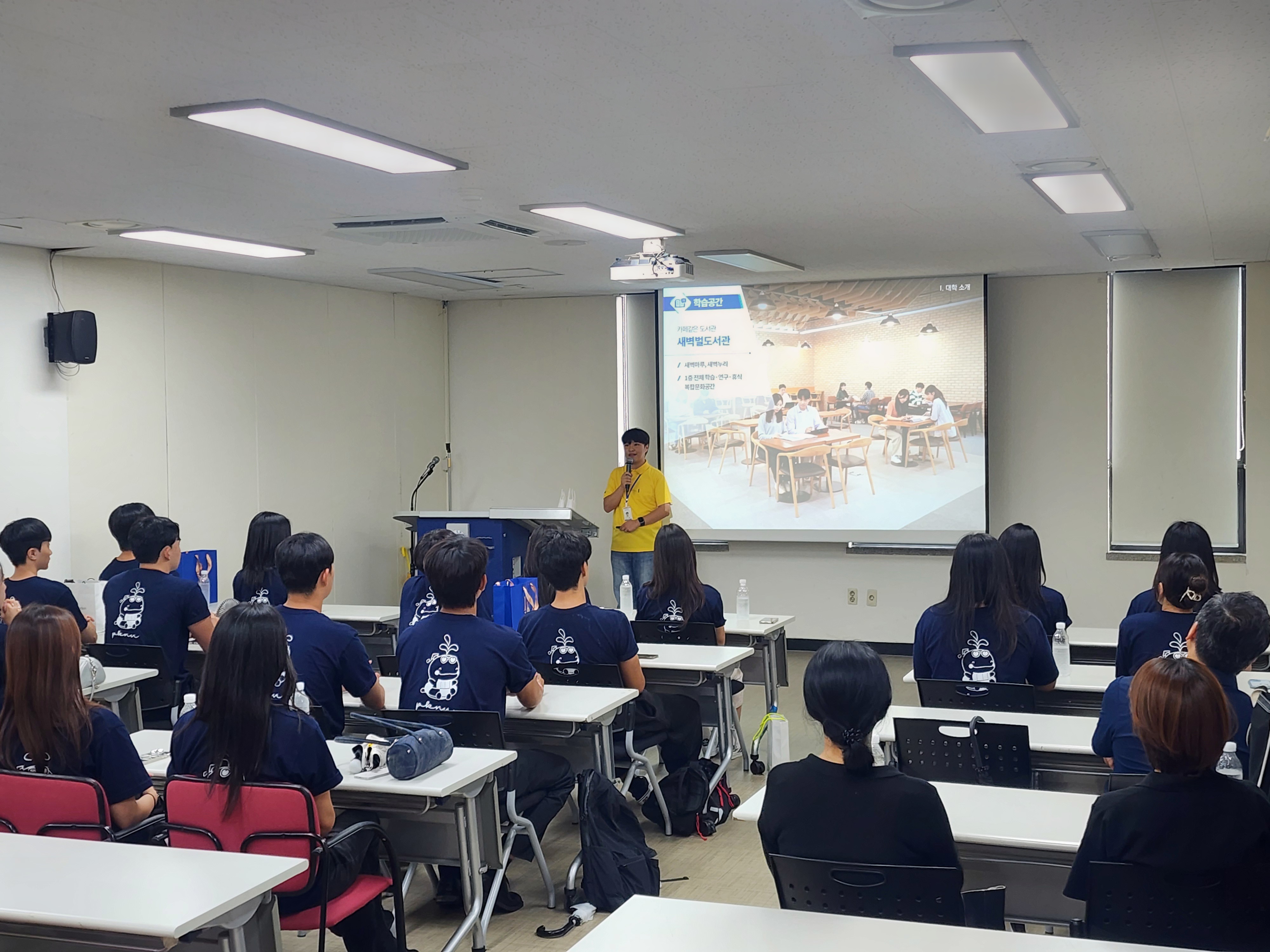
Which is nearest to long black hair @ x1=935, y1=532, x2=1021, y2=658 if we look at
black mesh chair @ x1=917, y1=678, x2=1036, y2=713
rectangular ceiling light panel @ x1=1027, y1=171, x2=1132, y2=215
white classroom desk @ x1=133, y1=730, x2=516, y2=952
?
black mesh chair @ x1=917, y1=678, x2=1036, y2=713

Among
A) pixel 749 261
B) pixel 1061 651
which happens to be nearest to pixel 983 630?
pixel 1061 651

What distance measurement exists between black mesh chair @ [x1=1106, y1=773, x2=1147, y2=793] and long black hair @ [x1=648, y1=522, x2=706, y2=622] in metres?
2.62

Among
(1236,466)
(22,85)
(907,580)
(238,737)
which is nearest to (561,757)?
(238,737)

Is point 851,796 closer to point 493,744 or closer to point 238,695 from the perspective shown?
point 238,695

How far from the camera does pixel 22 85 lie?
3.47 meters

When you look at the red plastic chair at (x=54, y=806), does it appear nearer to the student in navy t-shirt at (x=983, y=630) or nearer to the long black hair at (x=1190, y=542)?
the student in navy t-shirt at (x=983, y=630)

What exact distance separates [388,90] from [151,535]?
2.45 metres

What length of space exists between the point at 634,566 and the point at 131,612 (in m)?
3.96

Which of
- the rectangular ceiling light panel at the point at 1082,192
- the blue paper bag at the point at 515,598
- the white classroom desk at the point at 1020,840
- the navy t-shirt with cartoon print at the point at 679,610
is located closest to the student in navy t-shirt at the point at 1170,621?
the white classroom desk at the point at 1020,840

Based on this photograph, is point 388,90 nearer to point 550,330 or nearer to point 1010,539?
point 1010,539

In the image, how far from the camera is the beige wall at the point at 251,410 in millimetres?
7055

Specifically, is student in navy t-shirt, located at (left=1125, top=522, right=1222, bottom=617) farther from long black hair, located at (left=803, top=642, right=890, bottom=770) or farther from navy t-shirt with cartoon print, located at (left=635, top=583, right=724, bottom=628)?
long black hair, located at (left=803, top=642, right=890, bottom=770)

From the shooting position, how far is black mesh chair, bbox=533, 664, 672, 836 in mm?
4527

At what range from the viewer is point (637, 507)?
27.4 ft
